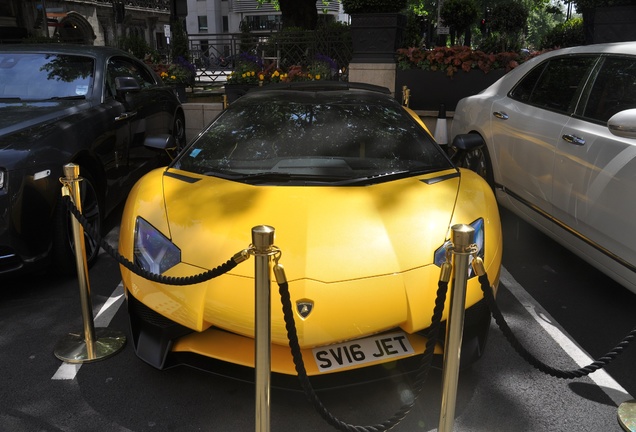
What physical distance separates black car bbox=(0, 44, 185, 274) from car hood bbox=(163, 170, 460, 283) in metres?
1.20

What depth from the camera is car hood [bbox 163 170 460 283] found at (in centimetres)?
268

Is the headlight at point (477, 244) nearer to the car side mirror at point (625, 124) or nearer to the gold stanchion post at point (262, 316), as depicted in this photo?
the car side mirror at point (625, 124)

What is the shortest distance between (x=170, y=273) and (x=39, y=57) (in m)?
3.69

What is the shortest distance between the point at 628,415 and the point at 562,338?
87cm

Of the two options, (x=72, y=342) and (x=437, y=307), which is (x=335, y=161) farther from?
(x=72, y=342)

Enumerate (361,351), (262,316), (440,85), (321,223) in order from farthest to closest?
1. (440,85)
2. (321,223)
3. (361,351)
4. (262,316)

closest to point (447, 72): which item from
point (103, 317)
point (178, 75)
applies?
point (178, 75)

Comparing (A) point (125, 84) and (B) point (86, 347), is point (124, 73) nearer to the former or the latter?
(A) point (125, 84)

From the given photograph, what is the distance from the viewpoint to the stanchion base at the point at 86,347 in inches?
131

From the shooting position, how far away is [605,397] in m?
2.97

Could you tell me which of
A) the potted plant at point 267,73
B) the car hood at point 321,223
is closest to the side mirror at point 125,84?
the car hood at point 321,223

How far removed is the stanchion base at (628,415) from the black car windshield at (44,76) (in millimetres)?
4699

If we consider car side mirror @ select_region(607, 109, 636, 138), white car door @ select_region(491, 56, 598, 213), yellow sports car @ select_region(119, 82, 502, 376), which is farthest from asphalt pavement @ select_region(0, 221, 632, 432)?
white car door @ select_region(491, 56, 598, 213)

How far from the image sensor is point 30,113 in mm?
4492
